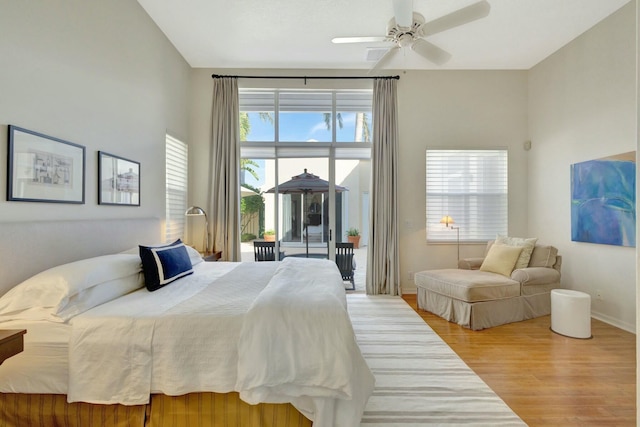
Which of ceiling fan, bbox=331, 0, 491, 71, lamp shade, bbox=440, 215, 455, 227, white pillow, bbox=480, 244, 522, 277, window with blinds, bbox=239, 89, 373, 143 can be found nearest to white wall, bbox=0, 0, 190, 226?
Result: window with blinds, bbox=239, 89, 373, 143

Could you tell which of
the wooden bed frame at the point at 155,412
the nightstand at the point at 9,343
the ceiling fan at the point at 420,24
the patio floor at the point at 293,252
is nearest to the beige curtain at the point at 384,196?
→ the patio floor at the point at 293,252

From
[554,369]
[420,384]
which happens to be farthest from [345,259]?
[554,369]

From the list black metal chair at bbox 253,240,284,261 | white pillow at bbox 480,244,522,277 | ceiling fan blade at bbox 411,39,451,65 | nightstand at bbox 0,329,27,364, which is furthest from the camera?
black metal chair at bbox 253,240,284,261

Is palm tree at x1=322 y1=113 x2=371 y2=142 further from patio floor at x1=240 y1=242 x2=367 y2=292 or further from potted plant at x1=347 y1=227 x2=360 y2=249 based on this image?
patio floor at x1=240 y1=242 x2=367 y2=292

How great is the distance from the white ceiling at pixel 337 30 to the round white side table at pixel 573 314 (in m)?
3.20

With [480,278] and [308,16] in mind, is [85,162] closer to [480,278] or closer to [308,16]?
[308,16]

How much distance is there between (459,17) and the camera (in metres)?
2.45

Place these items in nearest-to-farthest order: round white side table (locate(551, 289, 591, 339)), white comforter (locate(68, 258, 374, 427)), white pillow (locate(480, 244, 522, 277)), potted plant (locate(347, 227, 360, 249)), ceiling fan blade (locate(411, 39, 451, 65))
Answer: white comforter (locate(68, 258, 374, 427))
ceiling fan blade (locate(411, 39, 451, 65))
round white side table (locate(551, 289, 591, 339))
white pillow (locate(480, 244, 522, 277))
potted plant (locate(347, 227, 360, 249))

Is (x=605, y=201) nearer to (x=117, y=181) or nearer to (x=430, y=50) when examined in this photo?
(x=430, y=50)

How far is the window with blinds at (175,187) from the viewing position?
3.86m

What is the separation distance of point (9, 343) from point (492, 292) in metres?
3.93

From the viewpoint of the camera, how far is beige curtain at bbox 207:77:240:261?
439cm

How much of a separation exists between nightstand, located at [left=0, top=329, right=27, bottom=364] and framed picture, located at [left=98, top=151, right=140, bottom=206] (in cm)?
149

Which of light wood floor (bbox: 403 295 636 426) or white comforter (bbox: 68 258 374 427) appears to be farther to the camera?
light wood floor (bbox: 403 295 636 426)
